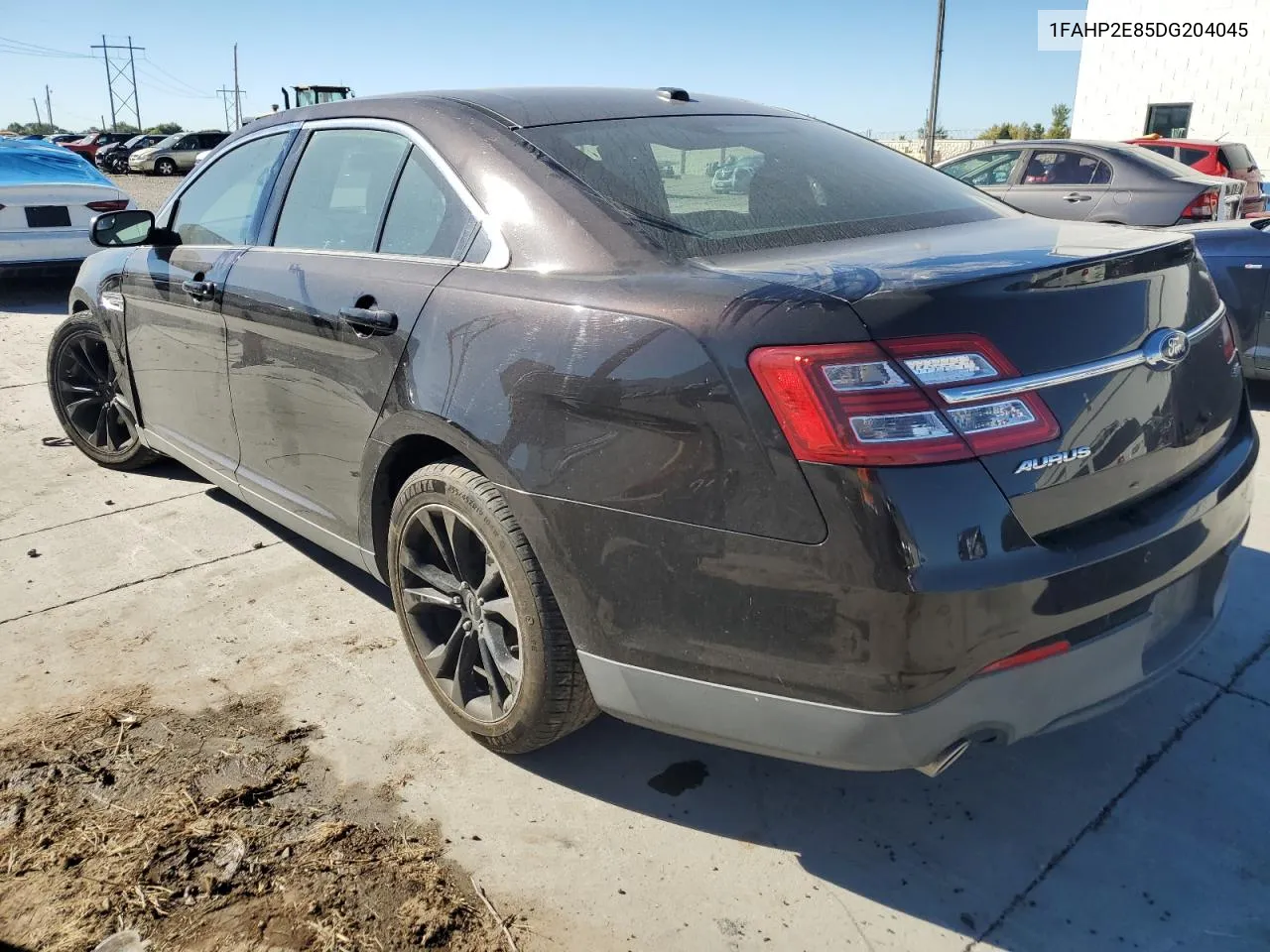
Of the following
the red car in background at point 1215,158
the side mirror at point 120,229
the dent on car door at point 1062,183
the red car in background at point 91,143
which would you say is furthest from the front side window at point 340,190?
the red car in background at point 91,143

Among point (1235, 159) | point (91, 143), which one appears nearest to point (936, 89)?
point (1235, 159)

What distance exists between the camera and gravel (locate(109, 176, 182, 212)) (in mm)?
21205

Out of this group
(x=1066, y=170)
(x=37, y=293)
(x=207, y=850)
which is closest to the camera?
(x=207, y=850)

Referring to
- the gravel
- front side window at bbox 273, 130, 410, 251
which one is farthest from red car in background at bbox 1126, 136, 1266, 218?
the gravel

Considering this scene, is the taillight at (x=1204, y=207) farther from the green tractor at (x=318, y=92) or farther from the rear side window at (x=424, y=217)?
the green tractor at (x=318, y=92)

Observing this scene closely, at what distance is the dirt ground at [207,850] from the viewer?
6.99ft

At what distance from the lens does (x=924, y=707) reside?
6.10 ft

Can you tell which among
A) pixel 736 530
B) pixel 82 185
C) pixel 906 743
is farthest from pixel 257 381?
pixel 82 185

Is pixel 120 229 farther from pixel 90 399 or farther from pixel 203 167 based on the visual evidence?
pixel 90 399

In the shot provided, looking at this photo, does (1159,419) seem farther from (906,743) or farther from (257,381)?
(257,381)

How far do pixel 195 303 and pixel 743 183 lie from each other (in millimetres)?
2075

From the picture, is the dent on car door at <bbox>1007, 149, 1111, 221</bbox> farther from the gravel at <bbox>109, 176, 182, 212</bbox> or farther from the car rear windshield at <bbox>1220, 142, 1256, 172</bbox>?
the gravel at <bbox>109, 176, 182, 212</bbox>

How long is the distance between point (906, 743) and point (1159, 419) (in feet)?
2.83

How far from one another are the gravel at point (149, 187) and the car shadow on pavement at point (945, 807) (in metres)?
19.5
